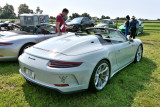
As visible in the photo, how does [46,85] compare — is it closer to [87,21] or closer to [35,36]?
[35,36]

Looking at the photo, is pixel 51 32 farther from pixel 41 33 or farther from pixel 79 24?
pixel 79 24

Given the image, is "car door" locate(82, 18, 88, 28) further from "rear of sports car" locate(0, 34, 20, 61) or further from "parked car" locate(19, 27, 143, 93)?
"parked car" locate(19, 27, 143, 93)

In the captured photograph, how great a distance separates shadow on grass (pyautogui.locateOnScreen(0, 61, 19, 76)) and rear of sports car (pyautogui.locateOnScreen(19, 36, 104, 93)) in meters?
1.38

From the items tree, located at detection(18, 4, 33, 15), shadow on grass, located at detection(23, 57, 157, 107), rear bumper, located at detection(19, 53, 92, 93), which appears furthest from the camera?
tree, located at detection(18, 4, 33, 15)

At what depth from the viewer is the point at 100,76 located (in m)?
2.80

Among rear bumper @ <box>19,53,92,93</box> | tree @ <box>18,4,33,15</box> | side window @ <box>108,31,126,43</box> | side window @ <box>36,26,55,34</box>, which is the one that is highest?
tree @ <box>18,4,33,15</box>

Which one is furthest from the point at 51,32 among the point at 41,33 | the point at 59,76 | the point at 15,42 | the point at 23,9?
the point at 23,9

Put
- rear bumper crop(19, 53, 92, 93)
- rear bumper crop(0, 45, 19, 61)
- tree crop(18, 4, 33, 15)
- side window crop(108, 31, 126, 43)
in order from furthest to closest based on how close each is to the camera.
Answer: tree crop(18, 4, 33, 15) → rear bumper crop(0, 45, 19, 61) → side window crop(108, 31, 126, 43) → rear bumper crop(19, 53, 92, 93)

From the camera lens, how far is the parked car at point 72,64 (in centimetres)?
219

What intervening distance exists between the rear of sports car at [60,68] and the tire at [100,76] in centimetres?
14

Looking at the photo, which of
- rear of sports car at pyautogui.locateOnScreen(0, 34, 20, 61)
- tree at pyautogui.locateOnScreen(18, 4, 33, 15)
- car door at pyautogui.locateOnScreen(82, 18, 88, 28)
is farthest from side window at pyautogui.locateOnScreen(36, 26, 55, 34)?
tree at pyautogui.locateOnScreen(18, 4, 33, 15)

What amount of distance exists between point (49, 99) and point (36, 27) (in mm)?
3338

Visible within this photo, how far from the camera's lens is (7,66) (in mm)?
4035

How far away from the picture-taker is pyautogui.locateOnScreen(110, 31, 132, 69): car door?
10.9ft
